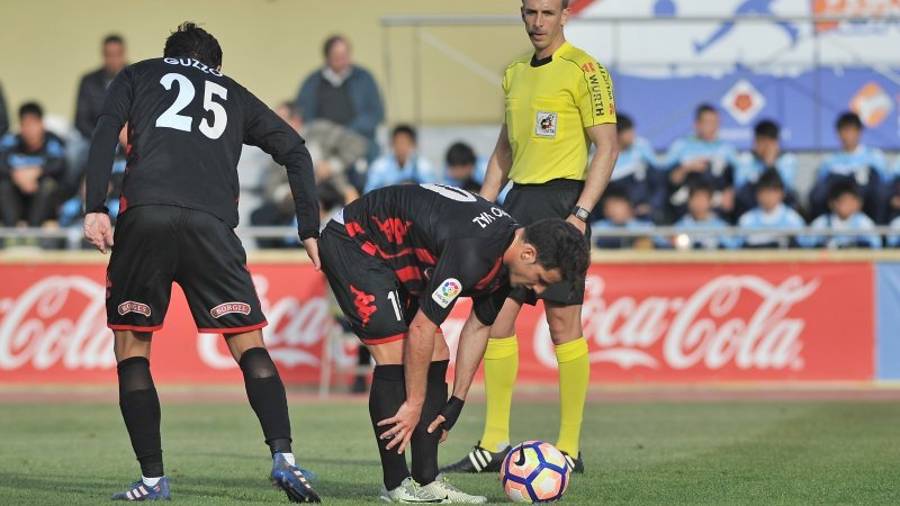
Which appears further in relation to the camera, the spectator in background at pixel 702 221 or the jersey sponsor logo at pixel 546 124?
the spectator in background at pixel 702 221

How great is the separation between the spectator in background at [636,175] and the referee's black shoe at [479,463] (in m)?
7.68

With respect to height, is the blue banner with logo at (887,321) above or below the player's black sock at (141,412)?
below

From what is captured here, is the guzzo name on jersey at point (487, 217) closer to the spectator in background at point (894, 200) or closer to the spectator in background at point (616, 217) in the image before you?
the spectator in background at point (616, 217)

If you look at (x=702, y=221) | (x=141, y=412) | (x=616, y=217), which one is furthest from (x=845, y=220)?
(x=141, y=412)

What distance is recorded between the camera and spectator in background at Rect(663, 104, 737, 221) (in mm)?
16531

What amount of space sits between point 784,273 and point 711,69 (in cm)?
332

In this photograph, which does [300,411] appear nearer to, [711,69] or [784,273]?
[784,273]

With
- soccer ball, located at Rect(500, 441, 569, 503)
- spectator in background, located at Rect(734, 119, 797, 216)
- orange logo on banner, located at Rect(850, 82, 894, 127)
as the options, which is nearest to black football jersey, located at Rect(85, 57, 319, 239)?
soccer ball, located at Rect(500, 441, 569, 503)

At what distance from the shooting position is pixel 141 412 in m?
7.67

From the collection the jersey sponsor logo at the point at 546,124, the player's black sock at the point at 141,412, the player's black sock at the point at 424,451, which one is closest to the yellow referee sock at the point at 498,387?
the jersey sponsor logo at the point at 546,124

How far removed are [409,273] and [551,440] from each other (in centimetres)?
368

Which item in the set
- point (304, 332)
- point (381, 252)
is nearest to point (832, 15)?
point (304, 332)

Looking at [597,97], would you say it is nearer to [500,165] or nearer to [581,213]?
[581,213]

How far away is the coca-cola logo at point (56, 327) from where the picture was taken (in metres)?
15.4
